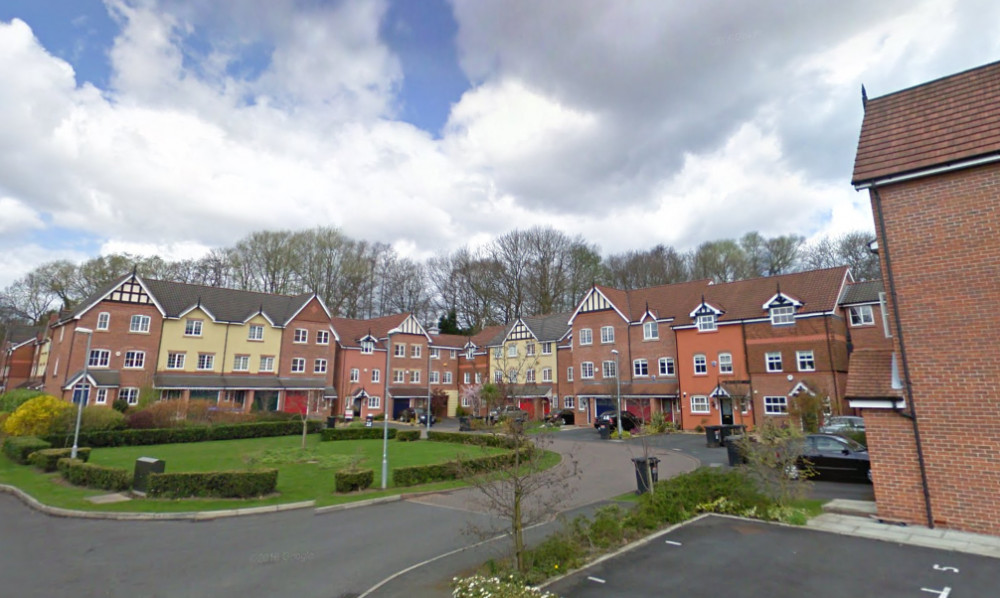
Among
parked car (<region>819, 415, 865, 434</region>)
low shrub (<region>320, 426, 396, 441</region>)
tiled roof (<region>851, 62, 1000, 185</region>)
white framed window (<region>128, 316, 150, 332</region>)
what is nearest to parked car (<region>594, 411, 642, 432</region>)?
parked car (<region>819, 415, 865, 434</region>)

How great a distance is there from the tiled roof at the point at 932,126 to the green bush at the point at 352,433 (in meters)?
28.3

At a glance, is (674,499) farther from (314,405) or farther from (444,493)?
(314,405)

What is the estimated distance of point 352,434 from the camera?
3120cm

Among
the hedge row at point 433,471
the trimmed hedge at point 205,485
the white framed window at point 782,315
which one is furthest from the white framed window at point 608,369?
the trimmed hedge at point 205,485

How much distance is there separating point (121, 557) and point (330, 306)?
50.6 metres

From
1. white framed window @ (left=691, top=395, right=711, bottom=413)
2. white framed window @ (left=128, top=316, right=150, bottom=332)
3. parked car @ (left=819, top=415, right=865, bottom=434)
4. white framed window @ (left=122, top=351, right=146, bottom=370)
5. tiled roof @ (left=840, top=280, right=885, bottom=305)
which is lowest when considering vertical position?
parked car @ (left=819, top=415, right=865, bottom=434)

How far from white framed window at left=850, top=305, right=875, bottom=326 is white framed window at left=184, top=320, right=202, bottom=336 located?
46890 millimetres

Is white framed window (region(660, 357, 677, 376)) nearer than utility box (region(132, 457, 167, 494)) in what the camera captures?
No

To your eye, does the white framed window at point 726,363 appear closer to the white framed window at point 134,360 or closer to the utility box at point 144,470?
the utility box at point 144,470

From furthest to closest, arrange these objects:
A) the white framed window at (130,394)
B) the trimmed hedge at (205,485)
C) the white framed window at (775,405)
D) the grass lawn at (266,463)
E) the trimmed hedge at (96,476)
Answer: the white framed window at (130,394), the white framed window at (775,405), the trimmed hedge at (96,476), the trimmed hedge at (205,485), the grass lawn at (266,463)

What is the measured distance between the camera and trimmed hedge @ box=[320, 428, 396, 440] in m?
30.5

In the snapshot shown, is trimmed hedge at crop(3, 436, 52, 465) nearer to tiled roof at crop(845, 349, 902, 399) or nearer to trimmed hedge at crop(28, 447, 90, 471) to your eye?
trimmed hedge at crop(28, 447, 90, 471)

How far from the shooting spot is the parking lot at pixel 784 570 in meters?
7.04

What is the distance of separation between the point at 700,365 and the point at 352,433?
79.0 feet
